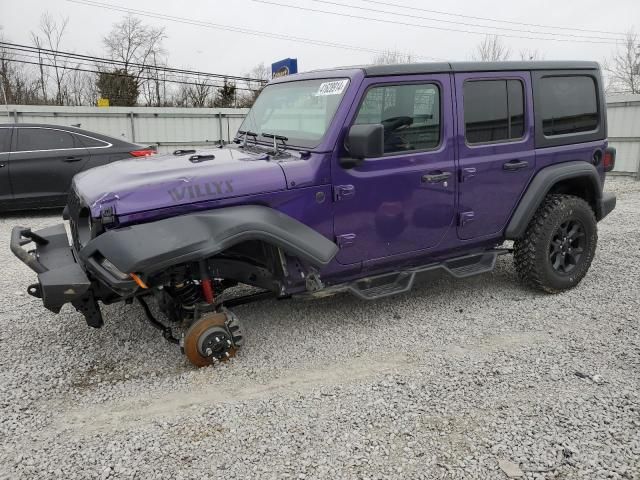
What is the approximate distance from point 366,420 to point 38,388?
1990 mm

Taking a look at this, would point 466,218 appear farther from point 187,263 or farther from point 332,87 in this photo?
point 187,263

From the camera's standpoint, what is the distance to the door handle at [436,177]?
3794 millimetres

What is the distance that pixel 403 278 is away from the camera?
3934mm

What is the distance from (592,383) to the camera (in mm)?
3113

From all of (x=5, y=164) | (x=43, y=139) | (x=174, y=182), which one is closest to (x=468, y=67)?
(x=174, y=182)

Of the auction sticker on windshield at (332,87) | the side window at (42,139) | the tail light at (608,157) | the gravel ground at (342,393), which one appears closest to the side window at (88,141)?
the side window at (42,139)

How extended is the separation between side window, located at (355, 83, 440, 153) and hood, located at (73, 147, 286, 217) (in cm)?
82

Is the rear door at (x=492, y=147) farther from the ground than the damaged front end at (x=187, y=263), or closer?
farther from the ground

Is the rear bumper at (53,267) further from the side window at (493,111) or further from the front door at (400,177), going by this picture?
the side window at (493,111)

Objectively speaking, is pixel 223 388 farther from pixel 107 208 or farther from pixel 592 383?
pixel 592 383

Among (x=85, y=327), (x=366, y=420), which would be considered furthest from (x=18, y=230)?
(x=366, y=420)

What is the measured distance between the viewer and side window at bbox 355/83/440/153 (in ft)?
11.9

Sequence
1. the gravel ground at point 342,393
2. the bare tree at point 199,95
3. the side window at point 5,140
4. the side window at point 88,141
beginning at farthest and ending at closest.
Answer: the bare tree at point 199,95 < the side window at point 88,141 < the side window at point 5,140 < the gravel ground at point 342,393

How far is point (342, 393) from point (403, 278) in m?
1.20
